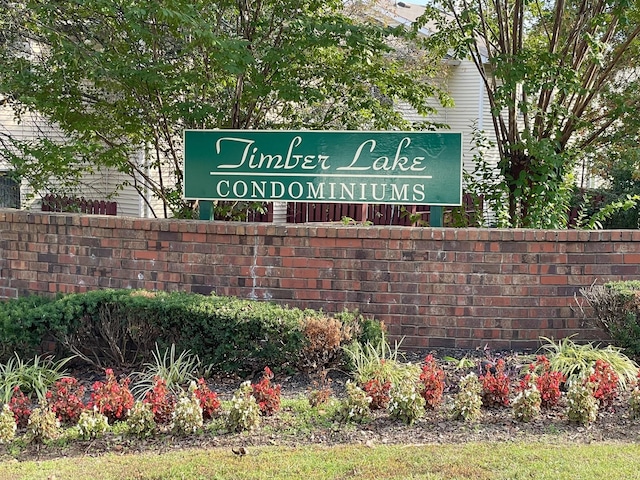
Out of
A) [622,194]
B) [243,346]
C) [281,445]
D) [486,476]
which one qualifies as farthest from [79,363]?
[622,194]

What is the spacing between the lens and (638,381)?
5473 mm

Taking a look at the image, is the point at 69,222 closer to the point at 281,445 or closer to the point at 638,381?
the point at 281,445

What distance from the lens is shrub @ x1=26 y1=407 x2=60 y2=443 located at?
4676mm

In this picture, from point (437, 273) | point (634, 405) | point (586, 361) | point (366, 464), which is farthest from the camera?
point (437, 273)

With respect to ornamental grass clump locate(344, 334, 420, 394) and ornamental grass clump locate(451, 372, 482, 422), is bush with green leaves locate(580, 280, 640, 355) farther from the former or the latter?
ornamental grass clump locate(451, 372, 482, 422)

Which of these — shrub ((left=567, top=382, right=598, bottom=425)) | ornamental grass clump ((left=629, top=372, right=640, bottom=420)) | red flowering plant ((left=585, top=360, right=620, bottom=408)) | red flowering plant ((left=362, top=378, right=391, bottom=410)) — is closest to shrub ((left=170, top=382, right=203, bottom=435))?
red flowering plant ((left=362, top=378, right=391, bottom=410))

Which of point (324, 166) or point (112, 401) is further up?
point (324, 166)

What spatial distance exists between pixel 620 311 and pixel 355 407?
2.53 meters

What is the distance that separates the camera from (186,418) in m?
4.71

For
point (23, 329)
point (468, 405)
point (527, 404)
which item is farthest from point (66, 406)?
point (527, 404)

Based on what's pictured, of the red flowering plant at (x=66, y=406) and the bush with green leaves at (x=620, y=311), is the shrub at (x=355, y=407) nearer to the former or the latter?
the red flowering plant at (x=66, y=406)

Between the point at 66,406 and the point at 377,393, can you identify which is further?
the point at 377,393

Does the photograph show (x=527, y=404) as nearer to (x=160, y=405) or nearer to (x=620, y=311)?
(x=620, y=311)

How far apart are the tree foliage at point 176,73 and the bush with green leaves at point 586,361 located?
A: 138 inches
